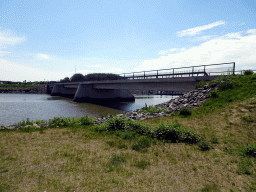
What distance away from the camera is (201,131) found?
10.2 m

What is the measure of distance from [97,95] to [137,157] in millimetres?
46529

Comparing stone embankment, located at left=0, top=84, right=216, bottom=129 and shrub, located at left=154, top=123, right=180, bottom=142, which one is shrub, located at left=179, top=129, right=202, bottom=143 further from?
stone embankment, located at left=0, top=84, right=216, bottom=129

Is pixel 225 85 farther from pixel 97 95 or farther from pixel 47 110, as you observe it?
pixel 97 95

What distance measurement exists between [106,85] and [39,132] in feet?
119

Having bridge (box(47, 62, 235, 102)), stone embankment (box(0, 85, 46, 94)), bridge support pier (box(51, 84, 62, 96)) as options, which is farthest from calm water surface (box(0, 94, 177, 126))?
stone embankment (box(0, 85, 46, 94))

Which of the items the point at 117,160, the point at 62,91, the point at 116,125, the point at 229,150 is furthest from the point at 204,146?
the point at 62,91

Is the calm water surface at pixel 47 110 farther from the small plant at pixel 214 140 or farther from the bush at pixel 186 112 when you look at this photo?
the small plant at pixel 214 140

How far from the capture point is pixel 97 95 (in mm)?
52438

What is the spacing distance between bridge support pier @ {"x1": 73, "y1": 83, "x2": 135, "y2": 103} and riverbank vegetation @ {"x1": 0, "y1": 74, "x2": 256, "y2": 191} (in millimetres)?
38322

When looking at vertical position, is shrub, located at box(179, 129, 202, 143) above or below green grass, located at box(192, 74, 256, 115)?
below

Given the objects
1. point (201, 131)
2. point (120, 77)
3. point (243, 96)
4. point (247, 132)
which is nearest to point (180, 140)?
point (201, 131)

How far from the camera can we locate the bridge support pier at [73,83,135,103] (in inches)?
1979

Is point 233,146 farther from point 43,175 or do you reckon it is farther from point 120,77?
point 120,77

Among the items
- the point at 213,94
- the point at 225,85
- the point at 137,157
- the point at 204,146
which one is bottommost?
the point at 137,157
